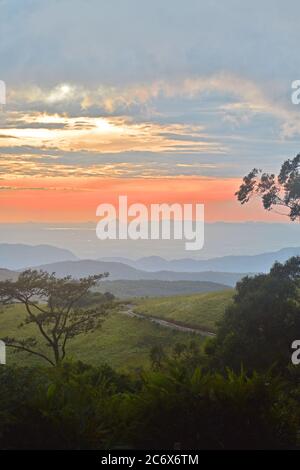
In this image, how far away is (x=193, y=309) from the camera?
7019 centimetres

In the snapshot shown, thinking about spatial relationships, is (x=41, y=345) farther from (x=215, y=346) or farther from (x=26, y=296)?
→ (x=215, y=346)

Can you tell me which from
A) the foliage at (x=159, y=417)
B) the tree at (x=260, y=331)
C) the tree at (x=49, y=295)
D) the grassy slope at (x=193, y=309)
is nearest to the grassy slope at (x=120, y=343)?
the grassy slope at (x=193, y=309)

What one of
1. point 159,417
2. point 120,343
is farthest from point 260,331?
point 120,343

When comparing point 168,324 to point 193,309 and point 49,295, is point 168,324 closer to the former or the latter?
point 193,309

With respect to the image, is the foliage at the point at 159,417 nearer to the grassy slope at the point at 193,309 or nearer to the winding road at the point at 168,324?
the winding road at the point at 168,324

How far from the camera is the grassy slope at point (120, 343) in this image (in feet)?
178

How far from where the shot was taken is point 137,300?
92.1 metres

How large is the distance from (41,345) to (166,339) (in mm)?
16489

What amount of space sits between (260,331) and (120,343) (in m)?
34.2

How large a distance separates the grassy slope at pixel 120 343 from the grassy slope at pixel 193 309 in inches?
162

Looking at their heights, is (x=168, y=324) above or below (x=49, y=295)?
below

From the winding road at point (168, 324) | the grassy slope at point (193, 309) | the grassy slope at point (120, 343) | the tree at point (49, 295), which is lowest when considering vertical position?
the grassy slope at point (120, 343)

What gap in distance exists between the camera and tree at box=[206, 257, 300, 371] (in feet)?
84.3
